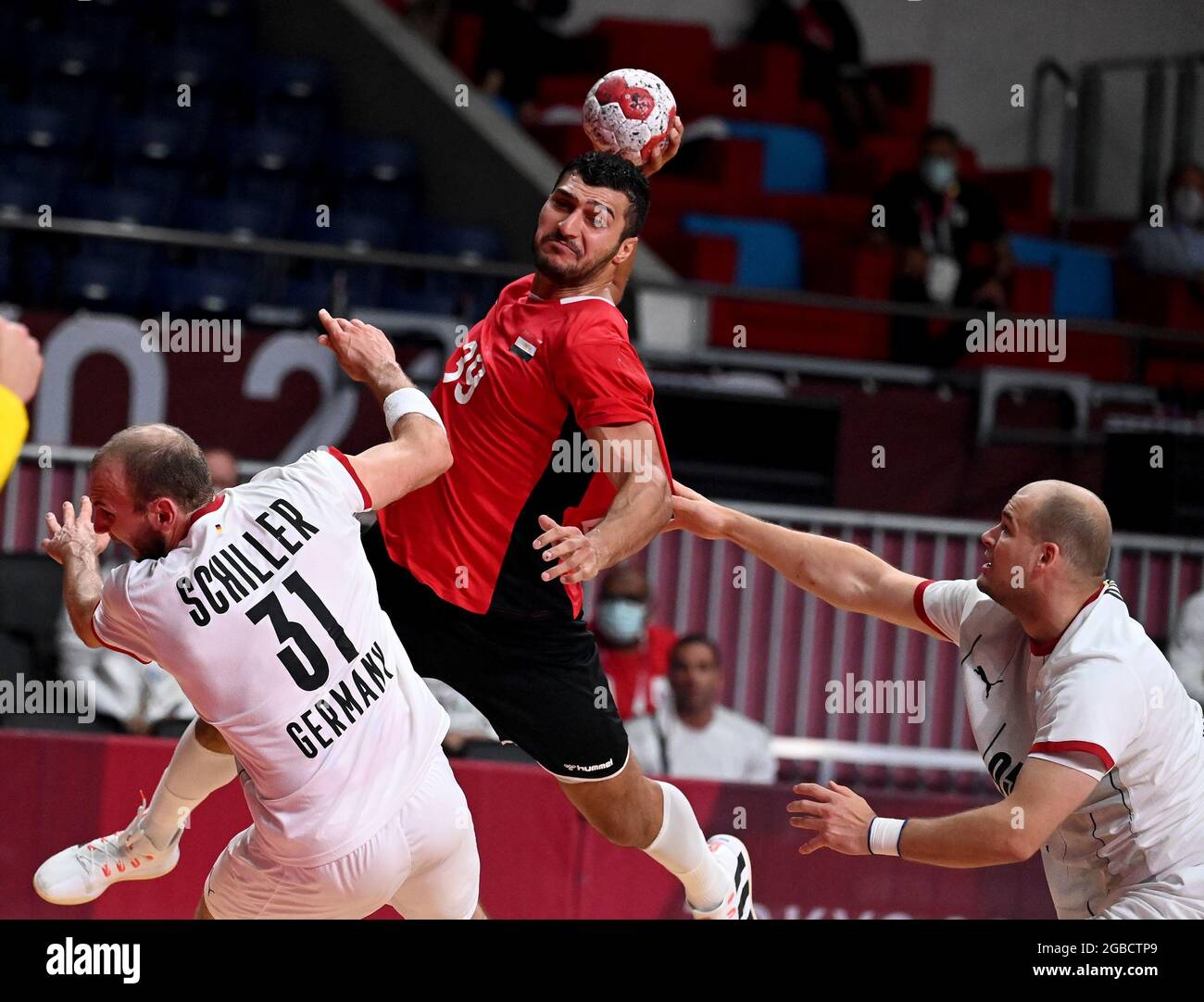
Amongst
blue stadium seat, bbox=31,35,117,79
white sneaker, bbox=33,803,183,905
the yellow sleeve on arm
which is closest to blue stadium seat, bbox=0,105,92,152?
blue stadium seat, bbox=31,35,117,79

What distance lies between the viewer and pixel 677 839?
544cm

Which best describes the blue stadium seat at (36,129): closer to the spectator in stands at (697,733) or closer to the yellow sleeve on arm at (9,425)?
the spectator in stands at (697,733)

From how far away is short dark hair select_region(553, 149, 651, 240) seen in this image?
16.5ft

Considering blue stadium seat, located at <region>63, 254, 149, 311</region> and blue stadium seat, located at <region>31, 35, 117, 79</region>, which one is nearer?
blue stadium seat, located at <region>63, 254, 149, 311</region>

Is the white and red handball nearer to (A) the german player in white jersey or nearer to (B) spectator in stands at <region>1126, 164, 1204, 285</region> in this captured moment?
(A) the german player in white jersey

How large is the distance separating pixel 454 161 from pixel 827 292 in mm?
2843

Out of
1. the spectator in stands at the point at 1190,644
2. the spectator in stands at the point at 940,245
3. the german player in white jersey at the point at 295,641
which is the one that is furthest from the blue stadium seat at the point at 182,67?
the german player in white jersey at the point at 295,641

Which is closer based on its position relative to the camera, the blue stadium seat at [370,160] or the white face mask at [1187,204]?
the blue stadium seat at [370,160]

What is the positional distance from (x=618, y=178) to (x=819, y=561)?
126 centimetres

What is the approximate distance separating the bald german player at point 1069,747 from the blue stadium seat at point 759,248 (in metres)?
8.38

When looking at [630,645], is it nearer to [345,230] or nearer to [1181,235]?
[345,230]

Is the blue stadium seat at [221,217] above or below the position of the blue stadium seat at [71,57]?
below

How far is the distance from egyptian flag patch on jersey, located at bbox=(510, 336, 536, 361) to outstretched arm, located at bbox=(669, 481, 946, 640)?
2.12ft

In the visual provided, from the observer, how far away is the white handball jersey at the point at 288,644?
14.3ft
